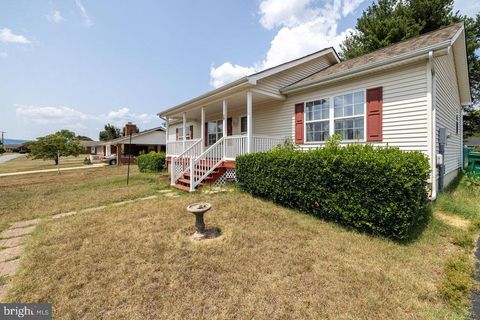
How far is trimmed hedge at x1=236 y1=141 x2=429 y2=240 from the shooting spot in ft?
12.3

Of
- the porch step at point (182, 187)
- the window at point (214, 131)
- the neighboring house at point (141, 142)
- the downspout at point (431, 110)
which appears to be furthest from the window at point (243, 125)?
the neighboring house at point (141, 142)

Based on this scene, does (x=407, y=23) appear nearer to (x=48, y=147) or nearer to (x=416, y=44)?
(x=416, y=44)

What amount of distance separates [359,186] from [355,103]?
144 inches

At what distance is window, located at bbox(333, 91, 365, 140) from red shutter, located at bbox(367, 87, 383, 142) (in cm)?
22

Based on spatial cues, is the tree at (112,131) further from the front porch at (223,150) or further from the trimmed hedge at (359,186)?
the trimmed hedge at (359,186)

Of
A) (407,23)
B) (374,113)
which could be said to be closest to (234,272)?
(374,113)

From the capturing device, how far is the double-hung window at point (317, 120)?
292 inches

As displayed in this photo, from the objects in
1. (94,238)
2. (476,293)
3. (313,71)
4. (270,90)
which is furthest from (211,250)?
(313,71)

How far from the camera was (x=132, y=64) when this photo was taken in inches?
500

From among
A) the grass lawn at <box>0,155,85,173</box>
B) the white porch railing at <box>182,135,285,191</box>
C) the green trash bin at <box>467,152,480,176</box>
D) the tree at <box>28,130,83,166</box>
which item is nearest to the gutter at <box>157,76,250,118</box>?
the white porch railing at <box>182,135,285,191</box>

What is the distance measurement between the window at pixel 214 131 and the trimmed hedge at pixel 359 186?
7529 mm

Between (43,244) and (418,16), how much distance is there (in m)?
24.7

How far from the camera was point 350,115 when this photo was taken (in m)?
6.78

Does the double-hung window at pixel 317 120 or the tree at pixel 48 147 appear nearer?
the double-hung window at pixel 317 120
